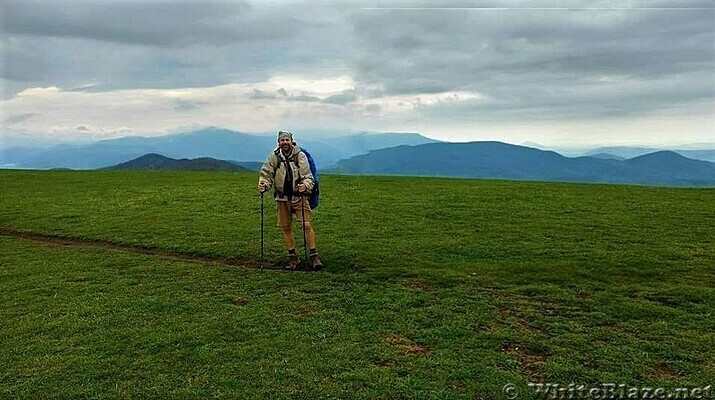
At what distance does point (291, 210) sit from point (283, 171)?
46.3 inches

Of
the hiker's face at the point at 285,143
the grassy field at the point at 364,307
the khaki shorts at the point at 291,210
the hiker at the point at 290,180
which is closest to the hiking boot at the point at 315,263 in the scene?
the hiker at the point at 290,180

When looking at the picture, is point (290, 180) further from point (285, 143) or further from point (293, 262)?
point (293, 262)

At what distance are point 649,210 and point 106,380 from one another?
79.3 ft

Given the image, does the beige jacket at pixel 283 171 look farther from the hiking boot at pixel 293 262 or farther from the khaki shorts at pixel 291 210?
the hiking boot at pixel 293 262

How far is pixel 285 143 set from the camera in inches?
583

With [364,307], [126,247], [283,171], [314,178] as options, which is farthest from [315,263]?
[126,247]

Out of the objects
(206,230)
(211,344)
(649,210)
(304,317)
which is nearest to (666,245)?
(649,210)

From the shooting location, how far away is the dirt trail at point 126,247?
55.7 ft

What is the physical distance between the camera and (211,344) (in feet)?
33.0

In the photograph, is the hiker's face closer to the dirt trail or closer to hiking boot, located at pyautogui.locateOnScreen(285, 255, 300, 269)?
hiking boot, located at pyautogui.locateOnScreen(285, 255, 300, 269)

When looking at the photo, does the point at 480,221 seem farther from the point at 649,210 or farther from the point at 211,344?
the point at 211,344

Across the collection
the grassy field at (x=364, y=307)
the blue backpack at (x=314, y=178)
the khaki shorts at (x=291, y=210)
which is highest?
the blue backpack at (x=314, y=178)

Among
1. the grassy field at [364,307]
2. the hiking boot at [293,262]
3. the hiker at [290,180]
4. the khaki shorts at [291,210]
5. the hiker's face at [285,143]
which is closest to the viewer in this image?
the grassy field at [364,307]

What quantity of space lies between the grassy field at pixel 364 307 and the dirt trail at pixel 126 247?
97 mm
